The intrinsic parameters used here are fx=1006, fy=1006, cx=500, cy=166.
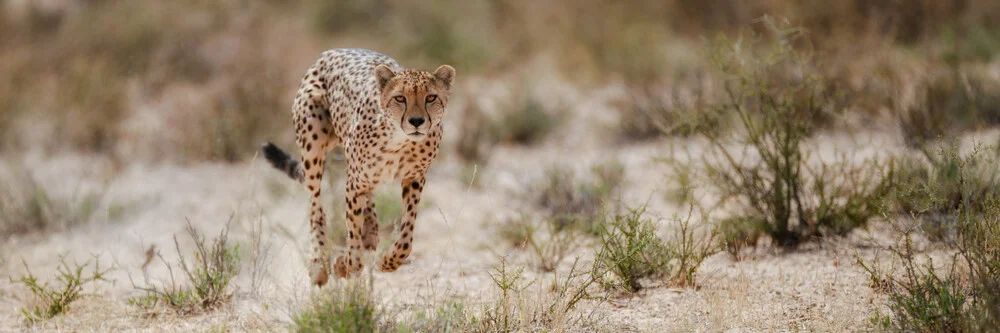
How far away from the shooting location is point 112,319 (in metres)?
5.13

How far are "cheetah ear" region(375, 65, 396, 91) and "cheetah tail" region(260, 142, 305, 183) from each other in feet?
3.92

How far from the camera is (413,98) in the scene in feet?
13.7

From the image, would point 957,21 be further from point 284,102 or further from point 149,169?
point 149,169

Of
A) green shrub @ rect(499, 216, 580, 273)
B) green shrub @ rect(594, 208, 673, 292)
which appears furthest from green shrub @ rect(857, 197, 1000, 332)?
green shrub @ rect(499, 216, 580, 273)

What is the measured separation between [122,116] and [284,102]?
1.77 meters

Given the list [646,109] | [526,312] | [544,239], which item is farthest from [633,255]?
[646,109]

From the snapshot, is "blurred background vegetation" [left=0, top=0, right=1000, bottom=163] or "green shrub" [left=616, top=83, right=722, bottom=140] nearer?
"green shrub" [left=616, top=83, right=722, bottom=140]

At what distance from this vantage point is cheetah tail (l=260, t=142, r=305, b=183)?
17.8 feet

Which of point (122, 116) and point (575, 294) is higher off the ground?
point (122, 116)

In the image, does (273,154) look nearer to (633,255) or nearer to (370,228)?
(370,228)

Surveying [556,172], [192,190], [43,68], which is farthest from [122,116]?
[556,172]

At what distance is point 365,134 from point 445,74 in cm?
48

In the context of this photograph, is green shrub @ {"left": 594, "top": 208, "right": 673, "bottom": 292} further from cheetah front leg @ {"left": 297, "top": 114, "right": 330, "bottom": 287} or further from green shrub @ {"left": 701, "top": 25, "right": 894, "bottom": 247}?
cheetah front leg @ {"left": 297, "top": 114, "right": 330, "bottom": 287}

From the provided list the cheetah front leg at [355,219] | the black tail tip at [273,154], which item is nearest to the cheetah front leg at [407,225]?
the cheetah front leg at [355,219]
